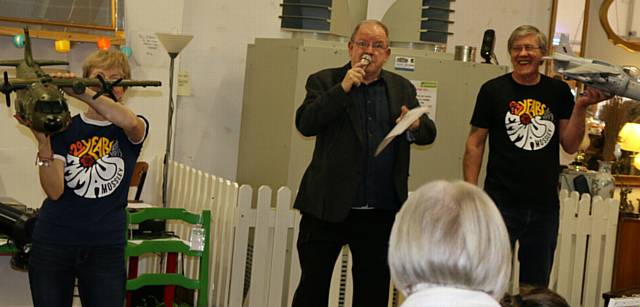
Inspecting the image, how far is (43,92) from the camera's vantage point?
2756mm

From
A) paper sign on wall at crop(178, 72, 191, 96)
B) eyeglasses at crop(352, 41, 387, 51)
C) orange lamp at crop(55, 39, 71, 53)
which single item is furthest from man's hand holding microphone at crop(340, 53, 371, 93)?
paper sign on wall at crop(178, 72, 191, 96)

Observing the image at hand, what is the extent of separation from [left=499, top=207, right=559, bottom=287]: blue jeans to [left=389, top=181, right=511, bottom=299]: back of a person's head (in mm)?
2268

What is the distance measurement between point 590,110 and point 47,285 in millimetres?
4470

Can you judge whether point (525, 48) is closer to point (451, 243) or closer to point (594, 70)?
point (594, 70)

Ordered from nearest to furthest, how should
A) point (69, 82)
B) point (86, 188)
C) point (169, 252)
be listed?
1. point (69, 82)
2. point (86, 188)
3. point (169, 252)

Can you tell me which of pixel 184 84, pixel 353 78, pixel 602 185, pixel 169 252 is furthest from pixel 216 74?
pixel 602 185

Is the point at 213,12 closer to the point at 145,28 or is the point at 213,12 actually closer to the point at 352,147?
the point at 145,28

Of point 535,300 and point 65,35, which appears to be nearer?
point 535,300

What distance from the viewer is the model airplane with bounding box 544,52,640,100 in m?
3.61

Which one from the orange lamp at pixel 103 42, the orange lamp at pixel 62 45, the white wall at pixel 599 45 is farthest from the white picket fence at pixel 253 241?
the white wall at pixel 599 45

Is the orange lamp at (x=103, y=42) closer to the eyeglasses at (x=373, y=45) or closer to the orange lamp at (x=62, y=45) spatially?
the orange lamp at (x=62, y=45)

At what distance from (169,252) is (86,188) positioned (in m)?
1.31

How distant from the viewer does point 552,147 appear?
13.2 feet

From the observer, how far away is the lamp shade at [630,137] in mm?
6395
